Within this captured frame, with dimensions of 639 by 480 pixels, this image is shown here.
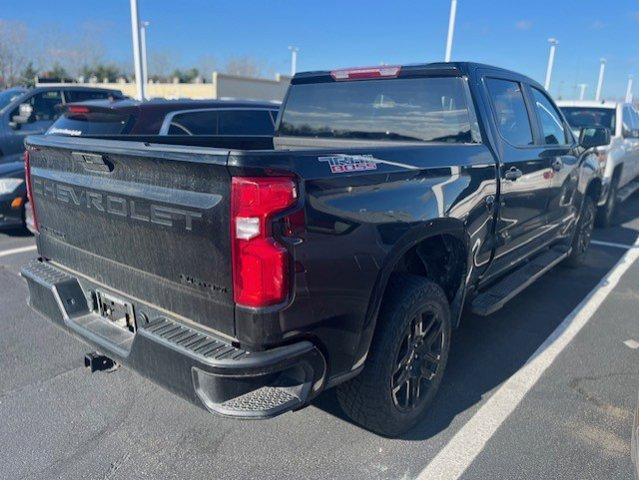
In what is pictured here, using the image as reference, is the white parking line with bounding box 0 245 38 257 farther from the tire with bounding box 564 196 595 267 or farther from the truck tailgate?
the tire with bounding box 564 196 595 267

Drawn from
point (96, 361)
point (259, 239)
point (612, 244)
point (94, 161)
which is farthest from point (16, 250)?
point (612, 244)

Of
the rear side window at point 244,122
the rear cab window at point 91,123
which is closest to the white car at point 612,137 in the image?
the rear side window at point 244,122

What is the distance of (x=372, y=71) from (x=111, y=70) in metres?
60.1

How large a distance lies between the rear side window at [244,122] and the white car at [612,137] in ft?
15.0

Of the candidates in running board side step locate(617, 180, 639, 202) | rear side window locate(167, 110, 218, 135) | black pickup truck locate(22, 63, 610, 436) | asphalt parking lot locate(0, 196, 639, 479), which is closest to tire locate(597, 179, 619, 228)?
running board side step locate(617, 180, 639, 202)

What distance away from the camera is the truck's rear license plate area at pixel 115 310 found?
2.56m

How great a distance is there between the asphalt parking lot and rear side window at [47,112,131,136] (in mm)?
2575

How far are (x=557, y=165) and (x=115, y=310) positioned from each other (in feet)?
11.9

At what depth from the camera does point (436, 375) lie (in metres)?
3.09

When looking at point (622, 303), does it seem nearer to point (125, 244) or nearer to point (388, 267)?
point (388, 267)

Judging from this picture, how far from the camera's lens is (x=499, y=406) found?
316 centimetres

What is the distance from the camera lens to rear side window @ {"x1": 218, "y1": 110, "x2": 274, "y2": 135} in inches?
267

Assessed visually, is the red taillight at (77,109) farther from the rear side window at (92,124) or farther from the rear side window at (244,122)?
the rear side window at (244,122)

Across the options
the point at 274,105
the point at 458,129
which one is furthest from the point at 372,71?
the point at 274,105
